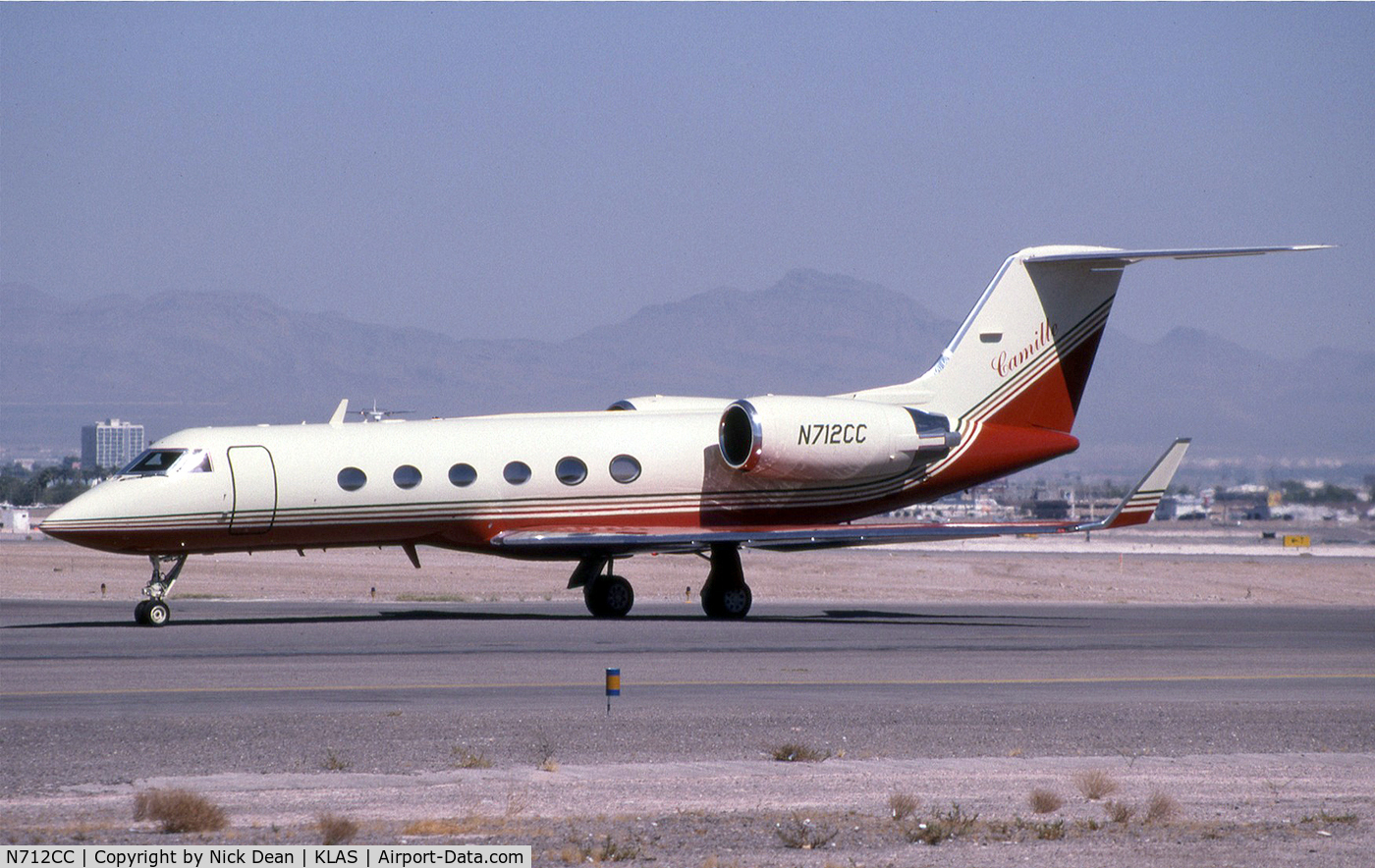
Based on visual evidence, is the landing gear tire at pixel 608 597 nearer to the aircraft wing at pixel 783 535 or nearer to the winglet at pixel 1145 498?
the aircraft wing at pixel 783 535

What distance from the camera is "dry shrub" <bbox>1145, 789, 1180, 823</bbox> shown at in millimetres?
10094

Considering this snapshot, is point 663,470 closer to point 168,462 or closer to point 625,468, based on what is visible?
point 625,468

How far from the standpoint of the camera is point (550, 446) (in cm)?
2772

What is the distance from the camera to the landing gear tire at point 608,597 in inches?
1093

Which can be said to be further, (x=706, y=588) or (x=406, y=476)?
(x=706, y=588)

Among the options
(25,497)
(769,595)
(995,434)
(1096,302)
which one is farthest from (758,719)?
(25,497)

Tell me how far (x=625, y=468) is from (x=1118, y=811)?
18413 mm

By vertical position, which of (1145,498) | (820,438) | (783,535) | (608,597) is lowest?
(608,597)

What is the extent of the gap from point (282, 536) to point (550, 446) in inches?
187

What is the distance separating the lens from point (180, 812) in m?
9.29

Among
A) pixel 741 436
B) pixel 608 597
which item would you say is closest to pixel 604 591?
pixel 608 597

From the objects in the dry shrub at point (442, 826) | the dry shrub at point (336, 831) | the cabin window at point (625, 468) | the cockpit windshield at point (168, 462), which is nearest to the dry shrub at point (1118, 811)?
the dry shrub at point (442, 826)

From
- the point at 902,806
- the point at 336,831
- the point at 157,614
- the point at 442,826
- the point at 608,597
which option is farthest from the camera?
the point at 608,597

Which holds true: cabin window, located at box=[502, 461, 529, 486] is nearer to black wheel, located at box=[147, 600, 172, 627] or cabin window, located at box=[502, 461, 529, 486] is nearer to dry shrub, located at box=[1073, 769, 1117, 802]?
black wheel, located at box=[147, 600, 172, 627]
